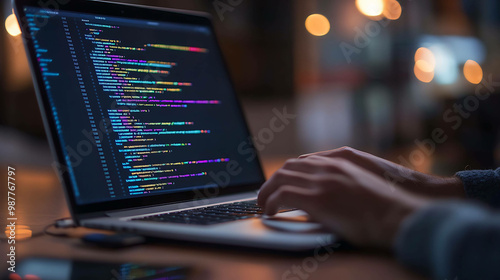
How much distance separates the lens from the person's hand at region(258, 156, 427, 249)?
0.52 meters

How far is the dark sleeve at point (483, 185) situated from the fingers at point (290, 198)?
348 mm

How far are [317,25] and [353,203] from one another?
18.0ft

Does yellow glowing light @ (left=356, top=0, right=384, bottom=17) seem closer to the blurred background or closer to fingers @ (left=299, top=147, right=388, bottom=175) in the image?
the blurred background

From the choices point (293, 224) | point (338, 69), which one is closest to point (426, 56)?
point (338, 69)

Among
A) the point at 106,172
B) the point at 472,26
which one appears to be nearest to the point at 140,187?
the point at 106,172

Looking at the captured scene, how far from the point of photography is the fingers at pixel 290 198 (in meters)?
0.58

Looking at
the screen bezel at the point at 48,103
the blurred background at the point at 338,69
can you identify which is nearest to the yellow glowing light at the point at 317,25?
the blurred background at the point at 338,69

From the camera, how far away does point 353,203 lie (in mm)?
540

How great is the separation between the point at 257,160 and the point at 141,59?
1.02 ft

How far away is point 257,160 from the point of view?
1.01m

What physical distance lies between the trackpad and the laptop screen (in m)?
0.22

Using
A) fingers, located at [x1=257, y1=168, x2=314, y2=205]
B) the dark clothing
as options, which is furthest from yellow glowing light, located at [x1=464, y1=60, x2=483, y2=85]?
the dark clothing

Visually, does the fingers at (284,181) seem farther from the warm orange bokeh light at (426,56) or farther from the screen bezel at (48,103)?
the warm orange bokeh light at (426,56)

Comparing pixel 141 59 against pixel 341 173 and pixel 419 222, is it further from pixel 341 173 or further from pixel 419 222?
pixel 419 222
